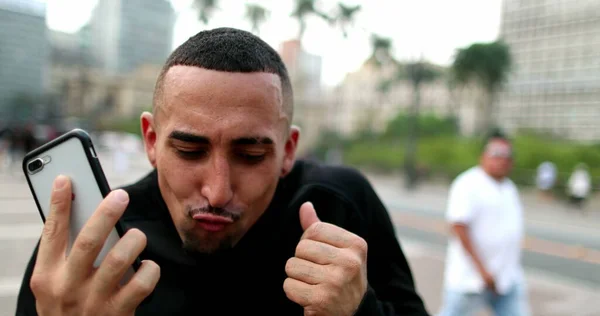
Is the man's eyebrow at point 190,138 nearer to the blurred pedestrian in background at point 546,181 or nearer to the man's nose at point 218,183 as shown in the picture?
the man's nose at point 218,183

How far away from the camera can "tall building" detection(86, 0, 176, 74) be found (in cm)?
9788

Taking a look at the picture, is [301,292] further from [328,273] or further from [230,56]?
[230,56]

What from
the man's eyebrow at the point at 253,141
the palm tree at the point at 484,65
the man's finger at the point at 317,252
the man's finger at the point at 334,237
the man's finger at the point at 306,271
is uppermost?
the palm tree at the point at 484,65

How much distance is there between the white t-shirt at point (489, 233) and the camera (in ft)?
12.0

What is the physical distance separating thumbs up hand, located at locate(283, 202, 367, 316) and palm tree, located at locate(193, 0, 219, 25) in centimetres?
3141

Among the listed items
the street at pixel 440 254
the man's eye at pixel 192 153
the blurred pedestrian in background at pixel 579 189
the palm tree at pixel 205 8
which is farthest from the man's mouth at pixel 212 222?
the palm tree at pixel 205 8

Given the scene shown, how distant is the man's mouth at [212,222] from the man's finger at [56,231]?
11.2 inches

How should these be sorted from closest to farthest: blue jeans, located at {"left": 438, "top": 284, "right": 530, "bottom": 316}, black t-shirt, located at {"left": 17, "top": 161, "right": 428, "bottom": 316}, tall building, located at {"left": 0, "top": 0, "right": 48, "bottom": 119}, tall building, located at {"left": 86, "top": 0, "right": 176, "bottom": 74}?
1. black t-shirt, located at {"left": 17, "top": 161, "right": 428, "bottom": 316}
2. blue jeans, located at {"left": 438, "top": 284, "right": 530, "bottom": 316}
3. tall building, located at {"left": 0, "top": 0, "right": 48, "bottom": 119}
4. tall building, located at {"left": 86, "top": 0, "right": 176, "bottom": 74}

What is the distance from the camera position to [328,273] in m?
1.06

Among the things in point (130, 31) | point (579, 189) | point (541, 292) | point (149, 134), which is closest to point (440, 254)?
point (541, 292)

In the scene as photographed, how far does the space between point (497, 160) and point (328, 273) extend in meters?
3.12

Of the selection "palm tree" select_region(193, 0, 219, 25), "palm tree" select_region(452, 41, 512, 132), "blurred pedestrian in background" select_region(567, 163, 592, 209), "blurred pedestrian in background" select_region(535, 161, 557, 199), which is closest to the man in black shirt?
"blurred pedestrian in background" select_region(567, 163, 592, 209)

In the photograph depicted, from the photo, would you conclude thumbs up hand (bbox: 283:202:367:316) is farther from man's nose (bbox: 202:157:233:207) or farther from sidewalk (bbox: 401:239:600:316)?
sidewalk (bbox: 401:239:600:316)

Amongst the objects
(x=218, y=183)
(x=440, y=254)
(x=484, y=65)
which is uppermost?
(x=484, y=65)
